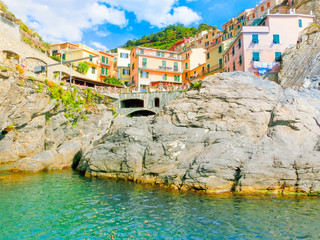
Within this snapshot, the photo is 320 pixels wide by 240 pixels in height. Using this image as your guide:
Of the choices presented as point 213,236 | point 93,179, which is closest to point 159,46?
point 93,179

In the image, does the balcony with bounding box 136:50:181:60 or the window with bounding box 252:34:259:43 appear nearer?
the window with bounding box 252:34:259:43

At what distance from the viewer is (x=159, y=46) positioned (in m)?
107

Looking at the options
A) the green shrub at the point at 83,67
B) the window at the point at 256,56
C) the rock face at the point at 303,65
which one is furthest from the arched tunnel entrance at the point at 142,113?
the rock face at the point at 303,65

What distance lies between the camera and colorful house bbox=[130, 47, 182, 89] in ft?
179

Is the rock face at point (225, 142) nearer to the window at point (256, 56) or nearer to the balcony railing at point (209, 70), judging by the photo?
the window at point (256, 56)

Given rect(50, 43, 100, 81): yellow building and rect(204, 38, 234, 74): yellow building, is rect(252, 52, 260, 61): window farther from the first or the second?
rect(50, 43, 100, 81): yellow building

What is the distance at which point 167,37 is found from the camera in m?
118

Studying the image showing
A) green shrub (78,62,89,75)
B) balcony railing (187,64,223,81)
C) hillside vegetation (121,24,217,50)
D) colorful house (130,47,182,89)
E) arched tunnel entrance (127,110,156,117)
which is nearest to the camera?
arched tunnel entrance (127,110,156,117)

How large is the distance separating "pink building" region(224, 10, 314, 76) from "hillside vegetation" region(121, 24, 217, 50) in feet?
218

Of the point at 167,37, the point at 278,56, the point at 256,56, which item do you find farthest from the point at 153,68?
the point at 167,37

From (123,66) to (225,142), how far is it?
50.7 metres

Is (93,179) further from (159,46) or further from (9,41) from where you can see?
(159,46)

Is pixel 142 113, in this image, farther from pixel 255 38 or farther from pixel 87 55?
pixel 255 38

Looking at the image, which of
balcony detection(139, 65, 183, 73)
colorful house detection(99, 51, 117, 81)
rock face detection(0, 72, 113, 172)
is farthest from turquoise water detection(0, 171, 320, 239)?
colorful house detection(99, 51, 117, 81)
